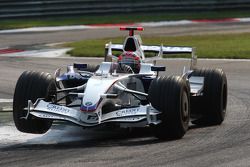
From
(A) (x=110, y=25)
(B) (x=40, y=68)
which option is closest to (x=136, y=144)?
(B) (x=40, y=68)

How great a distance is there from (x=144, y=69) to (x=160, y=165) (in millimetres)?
3282

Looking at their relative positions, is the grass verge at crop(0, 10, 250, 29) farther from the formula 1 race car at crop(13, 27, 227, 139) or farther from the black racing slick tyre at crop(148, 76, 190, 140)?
the black racing slick tyre at crop(148, 76, 190, 140)

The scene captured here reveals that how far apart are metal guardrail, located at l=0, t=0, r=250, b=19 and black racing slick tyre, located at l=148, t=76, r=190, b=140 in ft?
73.0

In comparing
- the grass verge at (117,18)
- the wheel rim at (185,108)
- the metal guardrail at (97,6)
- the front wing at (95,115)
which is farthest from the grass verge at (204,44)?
the front wing at (95,115)

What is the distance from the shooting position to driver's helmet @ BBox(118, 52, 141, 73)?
12.0 metres

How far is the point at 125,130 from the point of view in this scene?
11.1 metres

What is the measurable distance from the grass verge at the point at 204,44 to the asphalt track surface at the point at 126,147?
29.3 ft

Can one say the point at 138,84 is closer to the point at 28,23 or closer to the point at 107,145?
the point at 107,145

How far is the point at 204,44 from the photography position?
24.4 m

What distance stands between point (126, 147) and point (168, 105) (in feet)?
2.62

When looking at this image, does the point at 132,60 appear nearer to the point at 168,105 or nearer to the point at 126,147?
the point at 168,105

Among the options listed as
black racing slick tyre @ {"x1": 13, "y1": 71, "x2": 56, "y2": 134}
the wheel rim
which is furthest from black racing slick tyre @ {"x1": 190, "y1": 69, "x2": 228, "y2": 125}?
black racing slick tyre @ {"x1": 13, "y1": 71, "x2": 56, "y2": 134}

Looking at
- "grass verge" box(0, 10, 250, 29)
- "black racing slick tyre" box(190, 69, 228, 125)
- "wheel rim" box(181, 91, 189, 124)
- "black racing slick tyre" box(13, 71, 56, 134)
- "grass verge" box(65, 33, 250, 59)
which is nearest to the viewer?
"wheel rim" box(181, 91, 189, 124)

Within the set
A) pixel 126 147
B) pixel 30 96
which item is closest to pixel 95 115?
pixel 126 147
